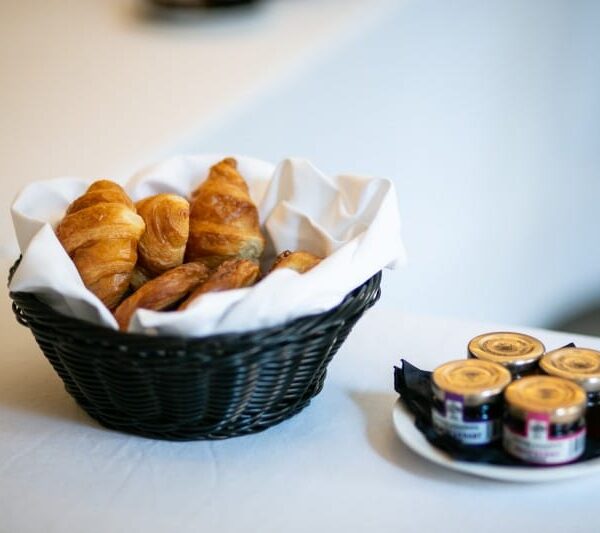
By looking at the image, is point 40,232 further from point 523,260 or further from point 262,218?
point 523,260

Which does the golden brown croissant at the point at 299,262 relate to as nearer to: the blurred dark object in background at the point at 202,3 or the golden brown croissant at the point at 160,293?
the golden brown croissant at the point at 160,293

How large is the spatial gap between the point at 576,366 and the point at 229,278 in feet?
0.71

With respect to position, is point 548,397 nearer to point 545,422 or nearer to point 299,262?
→ point 545,422

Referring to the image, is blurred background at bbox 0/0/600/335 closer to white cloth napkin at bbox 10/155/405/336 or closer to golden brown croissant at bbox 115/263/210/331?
white cloth napkin at bbox 10/155/405/336

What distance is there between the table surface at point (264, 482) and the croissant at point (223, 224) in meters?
0.11

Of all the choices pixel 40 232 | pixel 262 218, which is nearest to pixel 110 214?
pixel 40 232

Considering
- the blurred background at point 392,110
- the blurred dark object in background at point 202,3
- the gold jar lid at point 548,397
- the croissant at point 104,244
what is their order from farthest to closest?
the blurred dark object in background at point 202,3
the blurred background at point 392,110
the croissant at point 104,244
the gold jar lid at point 548,397

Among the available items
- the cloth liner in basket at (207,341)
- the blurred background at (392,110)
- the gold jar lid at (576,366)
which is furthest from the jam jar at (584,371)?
the blurred background at (392,110)

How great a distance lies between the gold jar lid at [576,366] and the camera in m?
0.55

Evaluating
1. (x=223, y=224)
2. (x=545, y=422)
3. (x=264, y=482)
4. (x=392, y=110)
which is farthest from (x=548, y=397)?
(x=392, y=110)

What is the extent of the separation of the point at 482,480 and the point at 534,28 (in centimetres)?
129

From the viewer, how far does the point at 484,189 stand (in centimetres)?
164

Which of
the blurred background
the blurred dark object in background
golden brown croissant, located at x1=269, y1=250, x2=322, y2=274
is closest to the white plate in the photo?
golden brown croissant, located at x1=269, y1=250, x2=322, y2=274

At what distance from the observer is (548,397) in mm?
525
